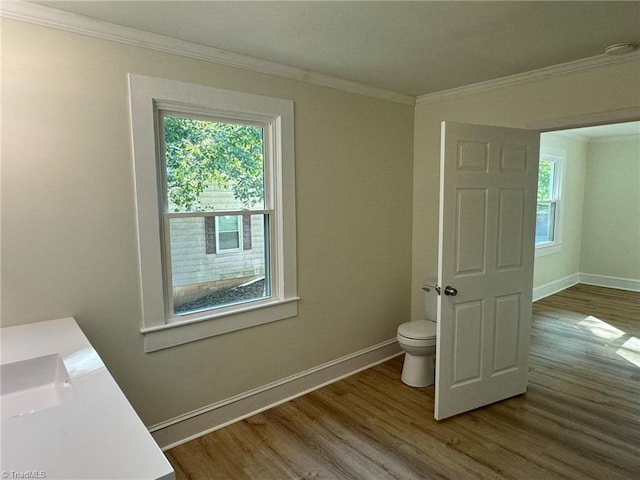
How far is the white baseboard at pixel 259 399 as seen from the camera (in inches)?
93.1

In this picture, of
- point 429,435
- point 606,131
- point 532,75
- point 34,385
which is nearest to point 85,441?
point 34,385

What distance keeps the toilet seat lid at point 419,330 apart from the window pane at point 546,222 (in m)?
3.39

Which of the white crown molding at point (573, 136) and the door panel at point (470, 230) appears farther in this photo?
the white crown molding at point (573, 136)

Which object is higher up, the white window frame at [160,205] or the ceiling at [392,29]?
the ceiling at [392,29]

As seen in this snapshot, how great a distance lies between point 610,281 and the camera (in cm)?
624

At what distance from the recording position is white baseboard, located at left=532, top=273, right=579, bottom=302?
5582 mm

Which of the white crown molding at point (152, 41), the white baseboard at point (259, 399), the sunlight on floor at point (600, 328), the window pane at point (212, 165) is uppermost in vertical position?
the white crown molding at point (152, 41)

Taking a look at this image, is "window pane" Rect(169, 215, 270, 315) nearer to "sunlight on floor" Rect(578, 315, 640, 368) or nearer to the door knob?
the door knob

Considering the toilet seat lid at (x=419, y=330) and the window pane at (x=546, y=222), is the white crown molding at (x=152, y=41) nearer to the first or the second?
the toilet seat lid at (x=419, y=330)

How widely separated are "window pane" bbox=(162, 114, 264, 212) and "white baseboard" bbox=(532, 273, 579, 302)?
467 cm

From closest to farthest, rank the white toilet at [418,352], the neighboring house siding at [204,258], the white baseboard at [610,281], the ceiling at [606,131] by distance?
the neighboring house siding at [204,258]
the white toilet at [418,352]
the ceiling at [606,131]
the white baseboard at [610,281]

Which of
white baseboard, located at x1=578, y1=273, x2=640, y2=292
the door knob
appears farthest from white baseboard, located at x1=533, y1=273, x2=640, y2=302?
the door knob

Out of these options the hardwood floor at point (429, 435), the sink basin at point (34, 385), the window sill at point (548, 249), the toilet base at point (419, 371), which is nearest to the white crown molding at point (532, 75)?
the toilet base at point (419, 371)

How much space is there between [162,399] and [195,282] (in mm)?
719
